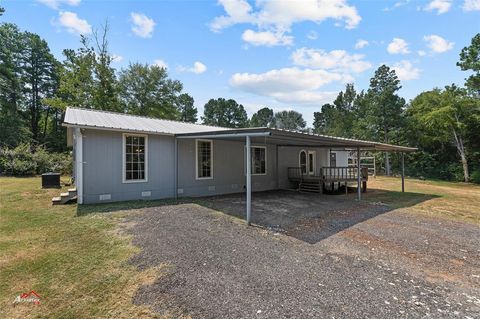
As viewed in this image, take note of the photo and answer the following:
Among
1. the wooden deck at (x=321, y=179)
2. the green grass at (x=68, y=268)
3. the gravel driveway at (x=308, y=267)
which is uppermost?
the wooden deck at (x=321, y=179)

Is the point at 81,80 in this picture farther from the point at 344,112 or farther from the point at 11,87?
the point at 344,112

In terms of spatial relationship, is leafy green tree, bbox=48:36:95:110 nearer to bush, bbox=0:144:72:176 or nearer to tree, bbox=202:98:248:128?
bush, bbox=0:144:72:176

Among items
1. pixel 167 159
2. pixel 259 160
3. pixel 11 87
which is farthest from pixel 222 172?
pixel 11 87

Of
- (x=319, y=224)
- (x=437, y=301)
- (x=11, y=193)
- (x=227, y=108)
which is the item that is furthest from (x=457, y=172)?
(x=227, y=108)

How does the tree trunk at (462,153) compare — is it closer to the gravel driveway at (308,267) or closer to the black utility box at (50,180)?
the gravel driveway at (308,267)

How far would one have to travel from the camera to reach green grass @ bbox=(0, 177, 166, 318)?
8.65ft

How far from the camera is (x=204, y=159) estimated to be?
10156 millimetres

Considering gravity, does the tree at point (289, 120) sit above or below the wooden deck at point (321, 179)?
above

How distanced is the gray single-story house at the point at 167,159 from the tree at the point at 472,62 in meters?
13.7

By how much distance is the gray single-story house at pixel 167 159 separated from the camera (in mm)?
7398

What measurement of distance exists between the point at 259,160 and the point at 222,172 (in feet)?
7.64

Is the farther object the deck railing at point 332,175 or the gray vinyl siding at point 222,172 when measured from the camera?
the deck railing at point 332,175

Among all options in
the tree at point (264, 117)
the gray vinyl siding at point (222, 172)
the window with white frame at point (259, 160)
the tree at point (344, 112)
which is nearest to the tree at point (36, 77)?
the gray vinyl siding at point (222, 172)

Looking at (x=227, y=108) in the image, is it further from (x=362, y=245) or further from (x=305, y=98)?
(x=362, y=245)
